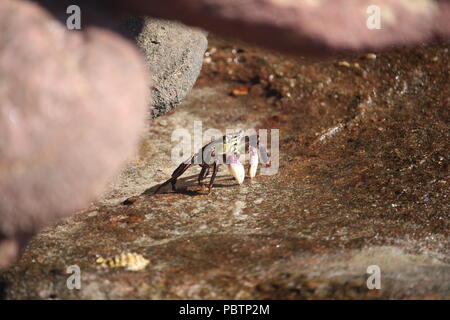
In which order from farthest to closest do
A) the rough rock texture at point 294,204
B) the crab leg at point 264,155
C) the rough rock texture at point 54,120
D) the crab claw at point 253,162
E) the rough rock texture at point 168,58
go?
the crab leg at point 264,155 < the crab claw at point 253,162 < the rough rock texture at point 168,58 < the rough rock texture at point 294,204 < the rough rock texture at point 54,120

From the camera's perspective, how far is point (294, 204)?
3684mm

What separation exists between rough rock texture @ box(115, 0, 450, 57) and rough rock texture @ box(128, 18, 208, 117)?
1459mm

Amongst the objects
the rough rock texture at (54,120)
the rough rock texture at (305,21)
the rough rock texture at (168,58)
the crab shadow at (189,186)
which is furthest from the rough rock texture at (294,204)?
the rough rock texture at (305,21)

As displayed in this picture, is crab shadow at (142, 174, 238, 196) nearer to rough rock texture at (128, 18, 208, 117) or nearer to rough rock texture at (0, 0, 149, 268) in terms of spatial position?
rough rock texture at (128, 18, 208, 117)

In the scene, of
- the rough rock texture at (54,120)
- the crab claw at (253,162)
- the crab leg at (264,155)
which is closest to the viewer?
the rough rock texture at (54,120)

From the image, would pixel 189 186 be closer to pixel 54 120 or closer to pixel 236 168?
pixel 236 168

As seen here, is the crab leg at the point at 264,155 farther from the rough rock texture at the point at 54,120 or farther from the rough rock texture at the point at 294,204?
the rough rock texture at the point at 54,120

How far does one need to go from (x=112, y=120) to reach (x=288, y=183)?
185 cm

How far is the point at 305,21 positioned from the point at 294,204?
156cm

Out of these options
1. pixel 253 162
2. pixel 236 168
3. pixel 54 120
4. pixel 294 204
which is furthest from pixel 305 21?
pixel 253 162

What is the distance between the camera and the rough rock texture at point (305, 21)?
7.42ft

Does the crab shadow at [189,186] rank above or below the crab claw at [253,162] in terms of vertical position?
below

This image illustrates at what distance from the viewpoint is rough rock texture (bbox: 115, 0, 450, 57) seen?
2262 millimetres

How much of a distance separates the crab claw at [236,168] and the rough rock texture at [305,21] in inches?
65.4
